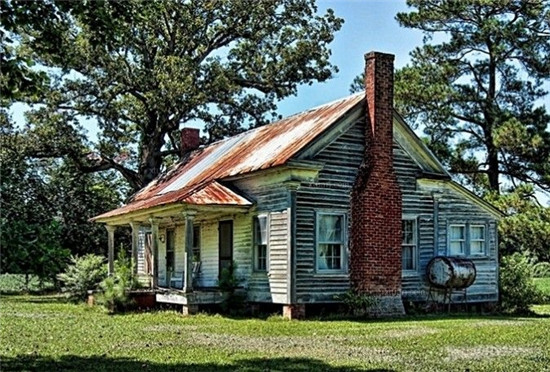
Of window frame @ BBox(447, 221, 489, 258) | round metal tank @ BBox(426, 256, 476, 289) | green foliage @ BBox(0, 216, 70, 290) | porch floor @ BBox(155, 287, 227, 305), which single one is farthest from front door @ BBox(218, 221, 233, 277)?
green foliage @ BBox(0, 216, 70, 290)

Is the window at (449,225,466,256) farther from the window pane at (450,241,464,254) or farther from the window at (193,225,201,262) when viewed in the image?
the window at (193,225,201,262)

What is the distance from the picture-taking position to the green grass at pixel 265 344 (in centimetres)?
1112

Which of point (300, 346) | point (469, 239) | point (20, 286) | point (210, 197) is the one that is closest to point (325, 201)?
point (210, 197)

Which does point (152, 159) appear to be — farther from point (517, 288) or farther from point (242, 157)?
point (517, 288)

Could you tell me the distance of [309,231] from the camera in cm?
2027

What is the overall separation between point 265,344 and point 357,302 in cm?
686

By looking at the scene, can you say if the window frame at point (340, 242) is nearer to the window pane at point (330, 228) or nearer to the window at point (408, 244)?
the window pane at point (330, 228)

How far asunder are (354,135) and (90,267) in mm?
11765

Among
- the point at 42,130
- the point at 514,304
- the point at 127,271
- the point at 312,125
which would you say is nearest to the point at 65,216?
the point at 42,130

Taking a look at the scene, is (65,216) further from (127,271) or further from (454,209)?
(454,209)

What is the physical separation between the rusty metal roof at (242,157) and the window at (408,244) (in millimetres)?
3929

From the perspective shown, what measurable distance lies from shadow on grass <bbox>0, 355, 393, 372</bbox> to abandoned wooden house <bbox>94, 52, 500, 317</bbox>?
8.52 metres

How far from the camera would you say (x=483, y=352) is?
504 inches

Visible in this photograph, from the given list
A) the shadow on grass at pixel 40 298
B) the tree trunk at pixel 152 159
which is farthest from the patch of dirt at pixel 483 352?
the tree trunk at pixel 152 159
